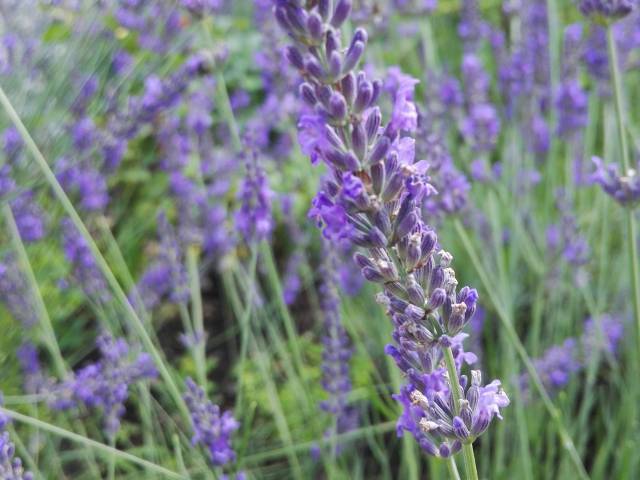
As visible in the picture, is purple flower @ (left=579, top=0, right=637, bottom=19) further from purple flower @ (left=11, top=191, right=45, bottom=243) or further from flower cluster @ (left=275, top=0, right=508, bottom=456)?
purple flower @ (left=11, top=191, right=45, bottom=243)

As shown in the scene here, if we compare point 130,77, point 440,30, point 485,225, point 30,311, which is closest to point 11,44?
point 130,77

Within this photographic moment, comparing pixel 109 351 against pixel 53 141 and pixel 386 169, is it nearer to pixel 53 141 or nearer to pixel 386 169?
pixel 53 141

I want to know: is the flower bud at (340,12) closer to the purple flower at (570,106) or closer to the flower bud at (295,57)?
the flower bud at (295,57)

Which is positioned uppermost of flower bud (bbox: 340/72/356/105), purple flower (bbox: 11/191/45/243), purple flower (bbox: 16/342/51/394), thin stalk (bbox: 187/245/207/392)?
flower bud (bbox: 340/72/356/105)

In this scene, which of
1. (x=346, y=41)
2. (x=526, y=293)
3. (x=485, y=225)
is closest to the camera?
(x=346, y=41)

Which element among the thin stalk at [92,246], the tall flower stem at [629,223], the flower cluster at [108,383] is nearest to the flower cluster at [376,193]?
the thin stalk at [92,246]

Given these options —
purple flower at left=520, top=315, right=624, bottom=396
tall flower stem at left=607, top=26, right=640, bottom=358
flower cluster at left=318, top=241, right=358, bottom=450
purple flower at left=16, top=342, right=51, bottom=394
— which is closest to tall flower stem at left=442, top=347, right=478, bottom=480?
tall flower stem at left=607, top=26, right=640, bottom=358

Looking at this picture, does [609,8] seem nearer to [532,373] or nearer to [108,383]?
[532,373]

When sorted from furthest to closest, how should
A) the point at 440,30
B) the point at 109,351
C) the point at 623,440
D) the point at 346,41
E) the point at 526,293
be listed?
the point at 440,30 → the point at 526,293 → the point at 623,440 → the point at 346,41 → the point at 109,351

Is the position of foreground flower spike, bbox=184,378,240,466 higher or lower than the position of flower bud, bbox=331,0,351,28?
lower
